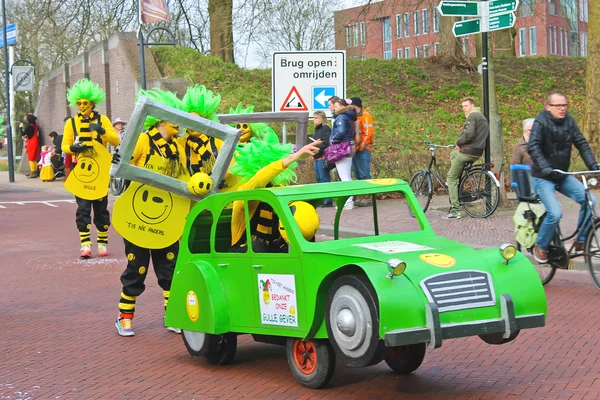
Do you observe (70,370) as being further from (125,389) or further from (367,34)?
(367,34)

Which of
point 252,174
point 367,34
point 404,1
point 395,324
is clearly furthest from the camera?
point 367,34

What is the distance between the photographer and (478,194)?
50.8 feet

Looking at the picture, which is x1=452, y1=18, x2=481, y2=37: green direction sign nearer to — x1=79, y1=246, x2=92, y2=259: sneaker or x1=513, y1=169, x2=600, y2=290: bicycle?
x1=513, y1=169, x2=600, y2=290: bicycle

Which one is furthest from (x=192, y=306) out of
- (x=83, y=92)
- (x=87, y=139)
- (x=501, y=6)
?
(x=501, y=6)

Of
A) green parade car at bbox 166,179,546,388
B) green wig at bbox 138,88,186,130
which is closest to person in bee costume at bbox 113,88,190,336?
green wig at bbox 138,88,186,130

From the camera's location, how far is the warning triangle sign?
17422 millimetres

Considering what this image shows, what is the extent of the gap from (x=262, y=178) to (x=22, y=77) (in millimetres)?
30434

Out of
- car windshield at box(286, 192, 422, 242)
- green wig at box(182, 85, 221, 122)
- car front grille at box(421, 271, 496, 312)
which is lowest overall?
car front grille at box(421, 271, 496, 312)

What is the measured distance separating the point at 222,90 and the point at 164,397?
23887 millimetres

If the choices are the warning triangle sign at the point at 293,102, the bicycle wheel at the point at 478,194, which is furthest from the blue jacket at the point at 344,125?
the bicycle wheel at the point at 478,194

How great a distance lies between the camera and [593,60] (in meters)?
20.9

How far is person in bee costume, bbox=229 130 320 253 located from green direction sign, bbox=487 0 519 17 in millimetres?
7810

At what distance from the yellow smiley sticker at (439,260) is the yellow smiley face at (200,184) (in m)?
2.08

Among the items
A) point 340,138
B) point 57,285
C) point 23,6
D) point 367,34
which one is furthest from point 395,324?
point 23,6
